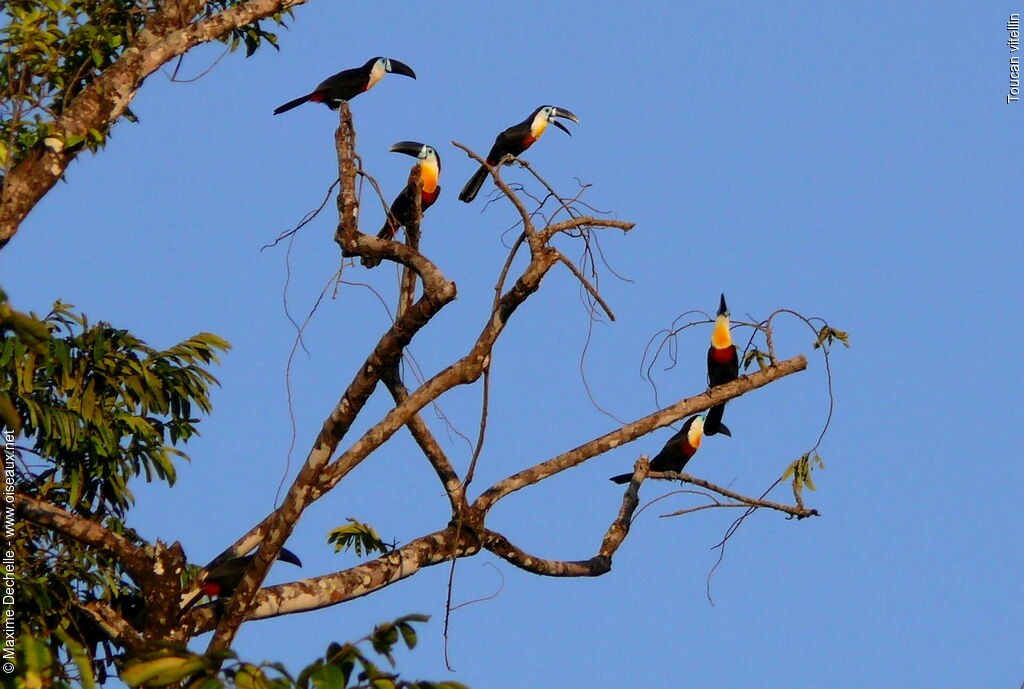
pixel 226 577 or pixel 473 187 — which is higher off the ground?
pixel 473 187

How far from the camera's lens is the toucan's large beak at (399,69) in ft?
28.2

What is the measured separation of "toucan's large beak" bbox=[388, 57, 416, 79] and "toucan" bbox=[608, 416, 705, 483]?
2971 millimetres

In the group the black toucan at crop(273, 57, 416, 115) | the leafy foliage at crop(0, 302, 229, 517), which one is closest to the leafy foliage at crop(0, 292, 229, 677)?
the leafy foliage at crop(0, 302, 229, 517)

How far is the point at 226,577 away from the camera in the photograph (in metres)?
5.09

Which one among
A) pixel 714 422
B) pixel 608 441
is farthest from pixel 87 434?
pixel 714 422

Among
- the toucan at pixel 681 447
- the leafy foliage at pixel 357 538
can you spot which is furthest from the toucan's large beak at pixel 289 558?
the toucan at pixel 681 447

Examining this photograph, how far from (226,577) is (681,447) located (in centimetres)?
469

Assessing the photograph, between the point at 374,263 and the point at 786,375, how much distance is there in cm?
194

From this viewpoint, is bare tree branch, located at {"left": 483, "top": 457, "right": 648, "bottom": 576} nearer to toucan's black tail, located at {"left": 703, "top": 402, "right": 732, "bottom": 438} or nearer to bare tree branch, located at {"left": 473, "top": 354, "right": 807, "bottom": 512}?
bare tree branch, located at {"left": 473, "top": 354, "right": 807, "bottom": 512}

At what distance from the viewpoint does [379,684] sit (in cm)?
308

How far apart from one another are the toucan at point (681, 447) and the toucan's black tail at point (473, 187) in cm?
216

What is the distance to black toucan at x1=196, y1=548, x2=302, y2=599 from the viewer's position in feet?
16.7

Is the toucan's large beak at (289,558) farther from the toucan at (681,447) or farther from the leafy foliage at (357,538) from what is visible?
the toucan at (681,447)

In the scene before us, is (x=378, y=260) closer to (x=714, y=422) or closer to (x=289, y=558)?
(x=289, y=558)
